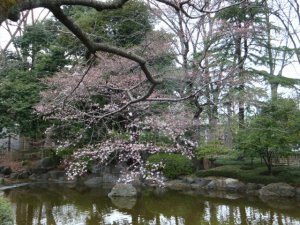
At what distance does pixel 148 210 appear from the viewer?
9469 mm

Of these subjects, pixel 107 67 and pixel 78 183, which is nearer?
pixel 107 67

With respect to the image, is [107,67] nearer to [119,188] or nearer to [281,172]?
[119,188]

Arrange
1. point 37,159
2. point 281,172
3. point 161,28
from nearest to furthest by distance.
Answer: point 281,172, point 161,28, point 37,159

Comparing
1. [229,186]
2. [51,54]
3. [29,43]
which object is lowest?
[229,186]

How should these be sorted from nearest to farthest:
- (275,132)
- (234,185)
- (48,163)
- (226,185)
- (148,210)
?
(148,210) < (275,132) < (234,185) < (226,185) < (48,163)

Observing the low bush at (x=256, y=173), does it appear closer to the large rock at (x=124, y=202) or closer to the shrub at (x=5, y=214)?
the large rock at (x=124, y=202)

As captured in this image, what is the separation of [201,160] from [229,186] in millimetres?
2684

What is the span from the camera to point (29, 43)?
16.7 m

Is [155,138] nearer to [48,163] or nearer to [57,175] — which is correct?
[57,175]

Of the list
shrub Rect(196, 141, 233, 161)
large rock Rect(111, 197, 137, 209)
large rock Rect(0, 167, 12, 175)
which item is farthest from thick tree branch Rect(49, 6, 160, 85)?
large rock Rect(0, 167, 12, 175)

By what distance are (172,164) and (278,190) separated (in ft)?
12.8

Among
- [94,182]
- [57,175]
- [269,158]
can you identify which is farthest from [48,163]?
[269,158]

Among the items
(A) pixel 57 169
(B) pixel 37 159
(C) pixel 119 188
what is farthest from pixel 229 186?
(B) pixel 37 159

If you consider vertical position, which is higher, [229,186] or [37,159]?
[37,159]
